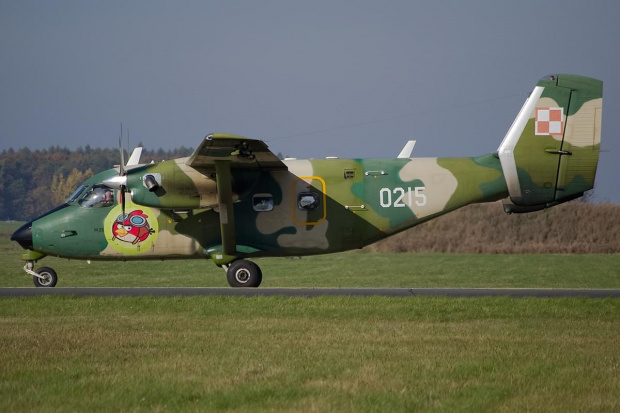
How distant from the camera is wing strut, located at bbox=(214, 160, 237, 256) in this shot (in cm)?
2284

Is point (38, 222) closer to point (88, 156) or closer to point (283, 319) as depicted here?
point (283, 319)

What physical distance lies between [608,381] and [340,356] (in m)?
3.78

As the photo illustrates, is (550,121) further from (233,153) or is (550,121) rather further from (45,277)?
(45,277)

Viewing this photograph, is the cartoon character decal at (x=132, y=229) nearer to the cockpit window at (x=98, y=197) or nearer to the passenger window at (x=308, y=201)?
the cockpit window at (x=98, y=197)

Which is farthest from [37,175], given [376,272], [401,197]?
[401,197]

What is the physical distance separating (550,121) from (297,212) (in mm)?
7026

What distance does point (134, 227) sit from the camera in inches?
967

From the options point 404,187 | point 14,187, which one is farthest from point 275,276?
point 14,187

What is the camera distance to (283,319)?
17656 mm

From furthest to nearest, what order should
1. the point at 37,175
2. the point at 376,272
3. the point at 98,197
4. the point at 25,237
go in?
1. the point at 37,175
2. the point at 376,272
3. the point at 25,237
4. the point at 98,197

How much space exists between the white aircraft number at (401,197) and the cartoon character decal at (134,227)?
6184 mm

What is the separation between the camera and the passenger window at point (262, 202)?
24297 mm

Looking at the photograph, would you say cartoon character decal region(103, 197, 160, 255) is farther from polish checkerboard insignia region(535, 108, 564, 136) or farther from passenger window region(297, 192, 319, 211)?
polish checkerboard insignia region(535, 108, 564, 136)

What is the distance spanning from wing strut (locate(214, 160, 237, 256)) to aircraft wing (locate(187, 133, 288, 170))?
27cm
